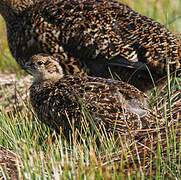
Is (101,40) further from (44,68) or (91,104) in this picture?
(91,104)

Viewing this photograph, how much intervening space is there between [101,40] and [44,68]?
773 mm

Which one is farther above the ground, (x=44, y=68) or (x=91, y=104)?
(x=44, y=68)

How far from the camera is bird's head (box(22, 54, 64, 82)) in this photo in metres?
4.73

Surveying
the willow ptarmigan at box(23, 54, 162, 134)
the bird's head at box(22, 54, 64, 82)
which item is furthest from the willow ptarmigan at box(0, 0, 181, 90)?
the willow ptarmigan at box(23, 54, 162, 134)

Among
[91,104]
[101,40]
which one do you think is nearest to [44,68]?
[101,40]

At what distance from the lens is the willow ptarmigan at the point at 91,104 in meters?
3.92

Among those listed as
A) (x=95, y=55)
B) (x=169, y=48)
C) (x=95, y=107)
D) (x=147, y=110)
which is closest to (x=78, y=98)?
(x=95, y=107)

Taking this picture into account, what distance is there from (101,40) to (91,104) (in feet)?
3.69

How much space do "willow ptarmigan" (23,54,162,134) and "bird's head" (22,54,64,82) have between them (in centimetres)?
11

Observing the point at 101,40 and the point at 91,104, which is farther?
the point at 101,40

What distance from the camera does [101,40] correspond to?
484 cm

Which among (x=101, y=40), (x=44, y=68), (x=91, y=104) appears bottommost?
(x=91, y=104)

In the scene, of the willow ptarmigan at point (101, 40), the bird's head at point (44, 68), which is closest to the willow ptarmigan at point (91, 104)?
the bird's head at point (44, 68)

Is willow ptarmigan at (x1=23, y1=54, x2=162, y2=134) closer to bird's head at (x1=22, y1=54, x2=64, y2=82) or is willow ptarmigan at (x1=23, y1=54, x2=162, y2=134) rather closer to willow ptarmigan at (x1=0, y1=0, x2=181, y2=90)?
bird's head at (x1=22, y1=54, x2=64, y2=82)
